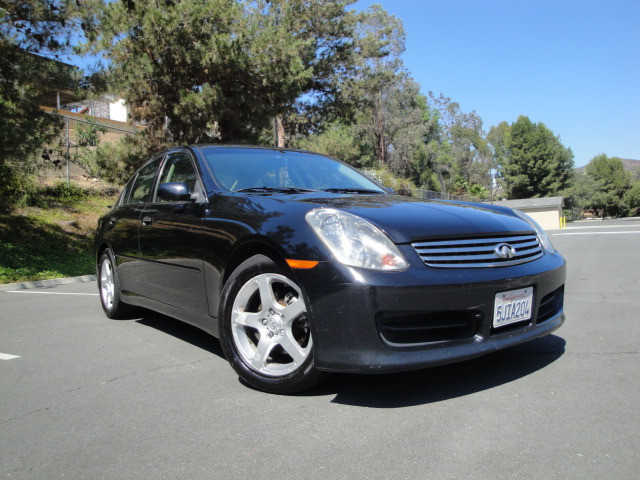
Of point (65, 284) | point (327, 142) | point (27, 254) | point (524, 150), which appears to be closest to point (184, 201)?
point (65, 284)

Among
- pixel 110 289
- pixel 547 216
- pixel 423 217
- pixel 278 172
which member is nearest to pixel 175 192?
pixel 278 172

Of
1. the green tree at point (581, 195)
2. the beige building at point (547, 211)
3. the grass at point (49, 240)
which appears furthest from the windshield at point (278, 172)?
the green tree at point (581, 195)

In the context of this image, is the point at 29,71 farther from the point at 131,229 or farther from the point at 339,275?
the point at 339,275

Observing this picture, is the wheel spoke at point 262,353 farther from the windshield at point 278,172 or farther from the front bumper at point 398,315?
the windshield at point 278,172

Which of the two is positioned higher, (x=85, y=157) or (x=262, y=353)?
(x=85, y=157)

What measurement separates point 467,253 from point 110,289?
394cm

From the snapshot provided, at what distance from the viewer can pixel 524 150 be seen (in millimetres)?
80688

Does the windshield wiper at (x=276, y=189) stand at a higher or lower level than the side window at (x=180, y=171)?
lower

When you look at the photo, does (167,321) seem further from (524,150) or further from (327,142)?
(524,150)

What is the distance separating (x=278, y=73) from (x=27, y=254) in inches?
322

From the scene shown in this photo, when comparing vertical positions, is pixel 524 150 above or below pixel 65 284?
above

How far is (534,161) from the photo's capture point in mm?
80438

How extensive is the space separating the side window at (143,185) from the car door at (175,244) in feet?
0.71

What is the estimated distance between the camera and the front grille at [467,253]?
9.52 ft
